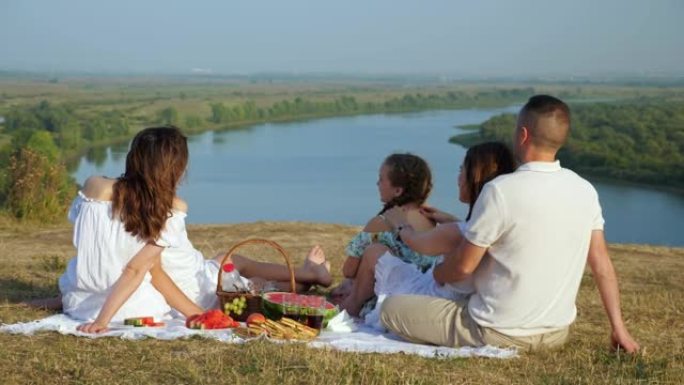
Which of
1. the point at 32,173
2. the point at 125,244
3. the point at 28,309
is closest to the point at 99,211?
the point at 125,244

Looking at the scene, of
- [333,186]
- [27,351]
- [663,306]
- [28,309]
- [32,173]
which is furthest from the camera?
[333,186]

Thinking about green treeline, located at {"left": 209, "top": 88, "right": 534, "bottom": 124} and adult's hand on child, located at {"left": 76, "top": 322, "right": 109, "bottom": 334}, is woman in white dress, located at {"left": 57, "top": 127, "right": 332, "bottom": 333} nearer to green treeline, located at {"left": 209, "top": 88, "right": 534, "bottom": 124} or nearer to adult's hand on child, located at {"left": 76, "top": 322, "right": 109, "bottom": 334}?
adult's hand on child, located at {"left": 76, "top": 322, "right": 109, "bottom": 334}

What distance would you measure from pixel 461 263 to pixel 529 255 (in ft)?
0.99

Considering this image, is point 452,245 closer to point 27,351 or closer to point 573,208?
point 573,208

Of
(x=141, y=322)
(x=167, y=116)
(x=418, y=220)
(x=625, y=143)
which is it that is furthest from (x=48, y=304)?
(x=167, y=116)

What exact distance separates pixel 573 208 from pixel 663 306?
234 cm

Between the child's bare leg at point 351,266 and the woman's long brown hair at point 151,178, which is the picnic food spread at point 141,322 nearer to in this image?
the woman's long brown hair at point 151,178

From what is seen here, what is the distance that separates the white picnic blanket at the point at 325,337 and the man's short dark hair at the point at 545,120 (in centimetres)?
96

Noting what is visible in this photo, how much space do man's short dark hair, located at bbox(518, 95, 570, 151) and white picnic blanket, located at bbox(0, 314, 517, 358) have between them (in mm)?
961

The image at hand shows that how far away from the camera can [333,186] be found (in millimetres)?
42625

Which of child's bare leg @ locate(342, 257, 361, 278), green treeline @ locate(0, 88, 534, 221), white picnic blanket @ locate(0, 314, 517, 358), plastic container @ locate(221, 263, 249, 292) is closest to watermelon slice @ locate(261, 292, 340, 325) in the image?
white picnic blanket @ locate(0, 314, 517, 358)

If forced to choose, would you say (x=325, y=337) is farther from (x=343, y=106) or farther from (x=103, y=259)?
(x=343, y=106)

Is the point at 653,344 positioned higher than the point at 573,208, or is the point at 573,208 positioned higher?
the point at 573,208

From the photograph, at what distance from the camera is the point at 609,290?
446 cm
